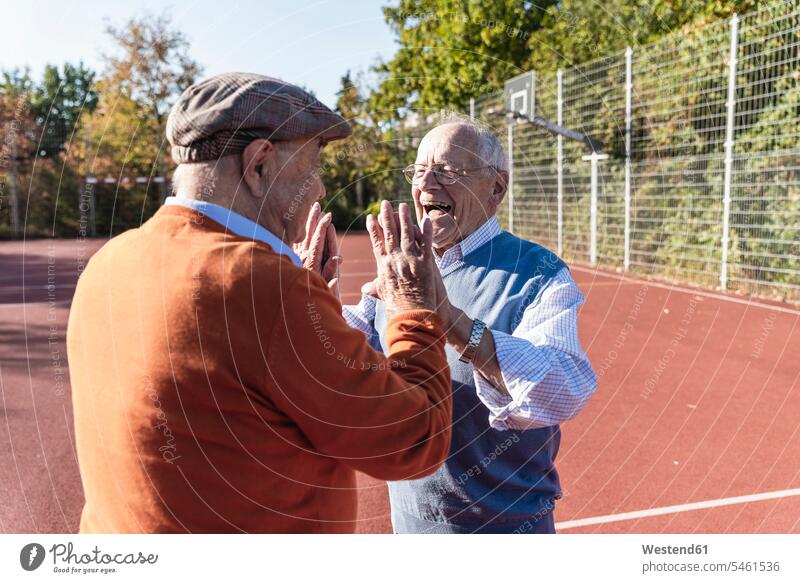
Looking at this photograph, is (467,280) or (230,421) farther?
(467,280)

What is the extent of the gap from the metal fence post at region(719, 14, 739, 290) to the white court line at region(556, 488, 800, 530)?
6.80 m

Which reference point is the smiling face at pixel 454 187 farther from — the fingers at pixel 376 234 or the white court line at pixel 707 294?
the white court line at pixel 707 294

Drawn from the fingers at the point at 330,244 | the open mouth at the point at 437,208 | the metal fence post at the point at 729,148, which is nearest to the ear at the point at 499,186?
the open mouth at the point at 437,208

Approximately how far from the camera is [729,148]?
9.84 m

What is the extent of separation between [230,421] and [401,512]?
1.16 meters

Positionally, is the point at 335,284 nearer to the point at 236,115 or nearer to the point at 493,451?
the point at 493,451

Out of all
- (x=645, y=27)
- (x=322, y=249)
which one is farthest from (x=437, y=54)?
(x=645, y=27)

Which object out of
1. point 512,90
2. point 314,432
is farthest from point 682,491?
point 314,432

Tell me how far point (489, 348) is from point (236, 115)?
0.88 meters

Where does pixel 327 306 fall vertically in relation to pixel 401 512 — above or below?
above

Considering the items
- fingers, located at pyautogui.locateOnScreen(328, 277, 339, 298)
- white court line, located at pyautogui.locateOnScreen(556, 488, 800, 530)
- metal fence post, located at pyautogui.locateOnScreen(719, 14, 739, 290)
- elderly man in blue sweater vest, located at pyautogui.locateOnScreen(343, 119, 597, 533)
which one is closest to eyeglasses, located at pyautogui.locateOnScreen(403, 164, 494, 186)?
elderly man in blue sweater vest, located at pyautogui.locateOnScreen(343, 119, 597, 533)

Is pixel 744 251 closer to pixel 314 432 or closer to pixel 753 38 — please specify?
pixel 753 38

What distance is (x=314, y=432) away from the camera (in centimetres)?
143

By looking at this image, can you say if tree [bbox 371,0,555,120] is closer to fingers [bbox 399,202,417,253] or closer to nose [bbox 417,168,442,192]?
nose [bbox 417,168,442,192]
